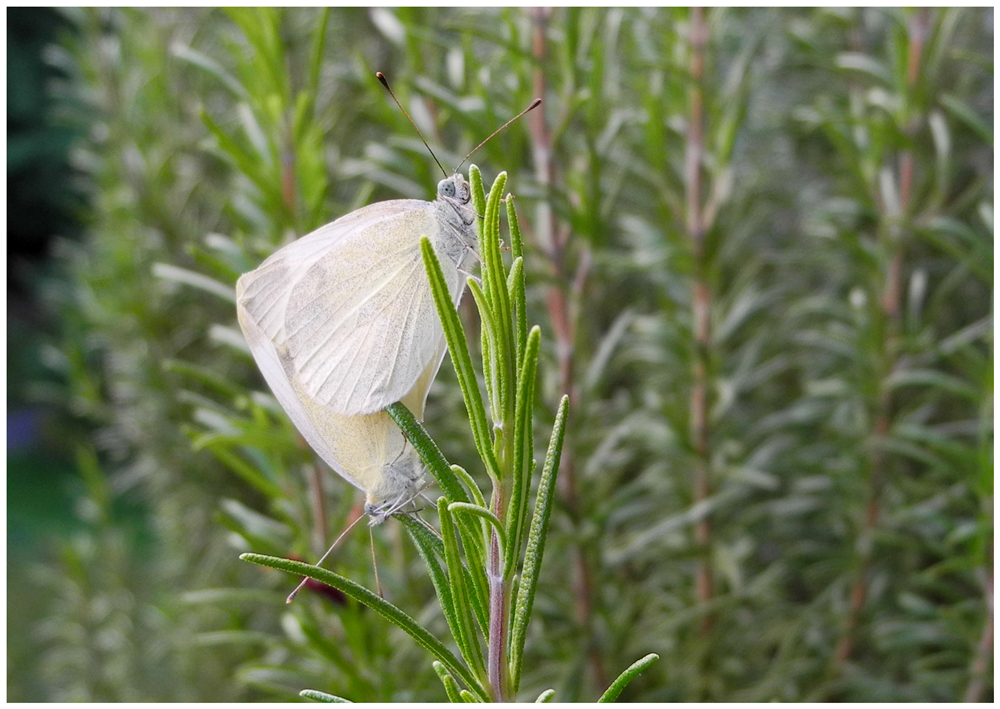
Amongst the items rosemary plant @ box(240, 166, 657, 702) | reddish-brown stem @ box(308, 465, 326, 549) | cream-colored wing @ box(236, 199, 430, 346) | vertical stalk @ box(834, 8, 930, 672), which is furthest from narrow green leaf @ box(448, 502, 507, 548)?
vertical stalk @ box(834, 8, 930, 672)

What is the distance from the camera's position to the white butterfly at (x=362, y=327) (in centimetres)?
29

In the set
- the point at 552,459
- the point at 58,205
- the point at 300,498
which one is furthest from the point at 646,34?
the point at 58,205

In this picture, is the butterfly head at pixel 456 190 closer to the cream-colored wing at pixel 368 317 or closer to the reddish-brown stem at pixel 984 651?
the cream-colored wing at pixel 368 317

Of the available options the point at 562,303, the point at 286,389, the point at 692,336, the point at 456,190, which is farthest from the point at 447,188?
the point at 692,336

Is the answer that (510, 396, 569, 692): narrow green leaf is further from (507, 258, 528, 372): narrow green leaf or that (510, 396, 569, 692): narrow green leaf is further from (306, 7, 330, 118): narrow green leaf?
(306, 7, 330, 118): narrow green leaf

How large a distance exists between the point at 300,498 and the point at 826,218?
1.82 ft

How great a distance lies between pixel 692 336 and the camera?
66cm

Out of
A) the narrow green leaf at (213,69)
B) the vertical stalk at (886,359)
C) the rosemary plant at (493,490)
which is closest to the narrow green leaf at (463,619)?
the rosemary plant at (493,490)

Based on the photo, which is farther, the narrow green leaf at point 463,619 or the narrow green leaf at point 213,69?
the narrow green leaf at point 213,69

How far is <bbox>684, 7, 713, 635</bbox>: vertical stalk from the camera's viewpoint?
2.19 ft

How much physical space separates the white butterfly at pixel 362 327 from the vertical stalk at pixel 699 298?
1.20 feet

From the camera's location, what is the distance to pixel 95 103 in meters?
1.21

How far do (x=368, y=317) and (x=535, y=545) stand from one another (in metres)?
0.17

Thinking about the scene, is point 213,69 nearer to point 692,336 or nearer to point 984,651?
point 692,336
